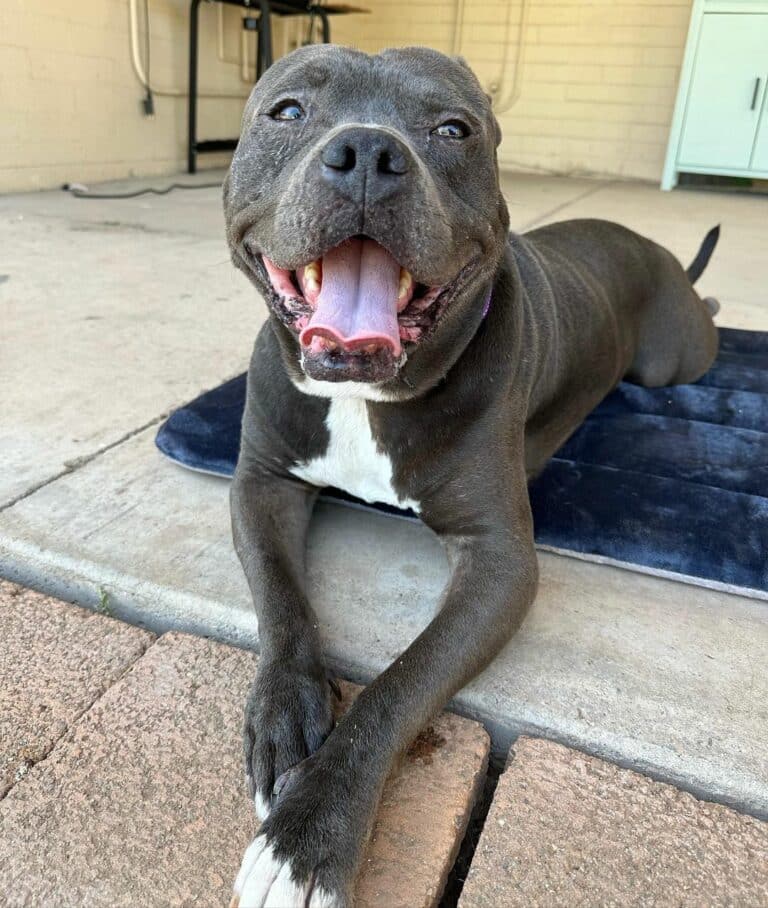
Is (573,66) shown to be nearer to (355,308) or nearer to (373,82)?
(373,82)

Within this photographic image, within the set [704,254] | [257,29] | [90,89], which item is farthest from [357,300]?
[257,29]

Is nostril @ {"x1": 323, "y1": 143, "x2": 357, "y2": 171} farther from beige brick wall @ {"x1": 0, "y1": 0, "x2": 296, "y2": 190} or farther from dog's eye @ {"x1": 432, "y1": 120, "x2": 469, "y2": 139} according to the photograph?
beige brick wall @ {"x1": 0, "y1": 0, "x2": 296, "y2": 190}

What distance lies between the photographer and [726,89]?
9180 mm

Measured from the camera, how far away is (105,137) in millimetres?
8086

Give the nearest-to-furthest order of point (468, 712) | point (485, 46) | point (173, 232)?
point (468, 712) → point (173, 232) → point (485, 46)

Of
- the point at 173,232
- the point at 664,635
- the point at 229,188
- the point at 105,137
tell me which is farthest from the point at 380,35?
the point at 664,635

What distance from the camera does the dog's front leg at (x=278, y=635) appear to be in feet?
4.66

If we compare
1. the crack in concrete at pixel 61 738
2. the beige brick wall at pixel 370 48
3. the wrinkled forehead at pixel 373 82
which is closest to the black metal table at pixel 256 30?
the beige brick wall at pixel 370 48

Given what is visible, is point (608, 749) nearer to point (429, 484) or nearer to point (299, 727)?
point (299, 727)

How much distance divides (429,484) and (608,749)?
71cm

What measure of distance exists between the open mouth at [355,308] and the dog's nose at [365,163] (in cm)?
15

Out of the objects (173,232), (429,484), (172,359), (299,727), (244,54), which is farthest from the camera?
(244,54)

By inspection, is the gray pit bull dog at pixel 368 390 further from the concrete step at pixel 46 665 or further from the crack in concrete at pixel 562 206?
the crack in concrete at pixel 562 206

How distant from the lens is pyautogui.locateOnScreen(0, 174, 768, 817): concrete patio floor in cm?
155
